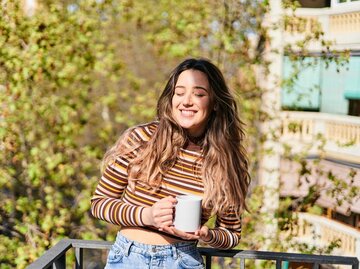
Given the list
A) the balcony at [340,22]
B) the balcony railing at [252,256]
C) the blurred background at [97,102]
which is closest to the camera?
the balcony railing at [252,256]

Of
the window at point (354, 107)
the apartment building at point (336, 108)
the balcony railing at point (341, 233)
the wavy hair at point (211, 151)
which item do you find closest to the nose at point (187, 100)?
the wavy hair at point (211, 151)

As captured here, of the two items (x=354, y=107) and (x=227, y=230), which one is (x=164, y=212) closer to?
(x=227, y=230)

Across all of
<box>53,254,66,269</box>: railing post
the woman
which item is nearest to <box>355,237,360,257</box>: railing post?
<box>53,254,66,269</box>: railing post

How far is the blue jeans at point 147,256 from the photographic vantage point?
7.79 ft

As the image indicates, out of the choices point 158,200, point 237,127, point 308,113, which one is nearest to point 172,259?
point 158,200

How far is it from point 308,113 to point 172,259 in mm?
9773

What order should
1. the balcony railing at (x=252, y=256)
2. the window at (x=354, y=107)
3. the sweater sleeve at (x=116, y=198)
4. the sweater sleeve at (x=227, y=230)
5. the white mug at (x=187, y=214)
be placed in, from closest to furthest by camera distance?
the white mug at (x=187, y=214) < the sweater sleeve at (x=116, y=198) < the sweater sleeve at (x=227, y=230) < the balcony railing at (x=252, y=256) < the window at (x=354, y=107)

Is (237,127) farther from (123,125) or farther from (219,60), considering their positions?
(123,125)

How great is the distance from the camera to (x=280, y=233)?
5.85 meters

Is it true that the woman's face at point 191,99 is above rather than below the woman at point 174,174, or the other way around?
above

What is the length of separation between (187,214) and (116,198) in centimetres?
44

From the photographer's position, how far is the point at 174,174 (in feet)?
8.00

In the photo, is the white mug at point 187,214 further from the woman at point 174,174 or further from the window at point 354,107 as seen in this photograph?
the window at point 354,107

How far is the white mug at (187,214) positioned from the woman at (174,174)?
127 millimetres
